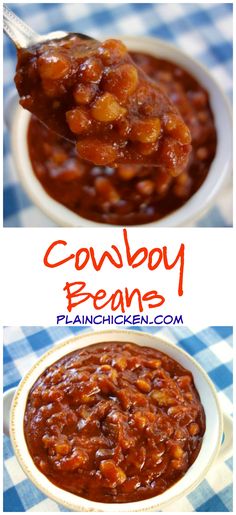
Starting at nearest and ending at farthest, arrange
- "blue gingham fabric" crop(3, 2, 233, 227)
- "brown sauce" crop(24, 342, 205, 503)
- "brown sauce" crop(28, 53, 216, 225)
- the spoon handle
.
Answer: "brown sauce" crop(24, 342, 205, 503) → the spoon handle → "brown sauce" crop(28, 53, 216, 225) → "blue gingham fabric" crop(3, 2, 233, 227)

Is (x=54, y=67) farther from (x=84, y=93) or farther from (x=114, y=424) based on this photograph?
(x=114, y=424)

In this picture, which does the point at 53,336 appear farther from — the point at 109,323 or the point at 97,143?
the point at 97,143

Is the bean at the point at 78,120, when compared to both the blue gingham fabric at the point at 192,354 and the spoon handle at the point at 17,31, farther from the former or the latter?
the blue gingham fabric at the point at 192,354

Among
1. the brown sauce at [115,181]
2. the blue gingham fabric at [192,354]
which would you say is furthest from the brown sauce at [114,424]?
the brown sauce at [115,181]

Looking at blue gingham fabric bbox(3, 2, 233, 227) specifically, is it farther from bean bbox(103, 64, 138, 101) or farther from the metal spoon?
bean bbox(103, 64, 138, 101)

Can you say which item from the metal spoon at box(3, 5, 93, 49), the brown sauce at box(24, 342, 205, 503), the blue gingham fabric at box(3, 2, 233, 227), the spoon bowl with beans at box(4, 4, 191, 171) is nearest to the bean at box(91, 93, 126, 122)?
the spoon bowl with beans at box(4, 4, 191, 171)

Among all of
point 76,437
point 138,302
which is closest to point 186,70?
point 138,302

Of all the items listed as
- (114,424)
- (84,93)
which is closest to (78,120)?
(84,93)
